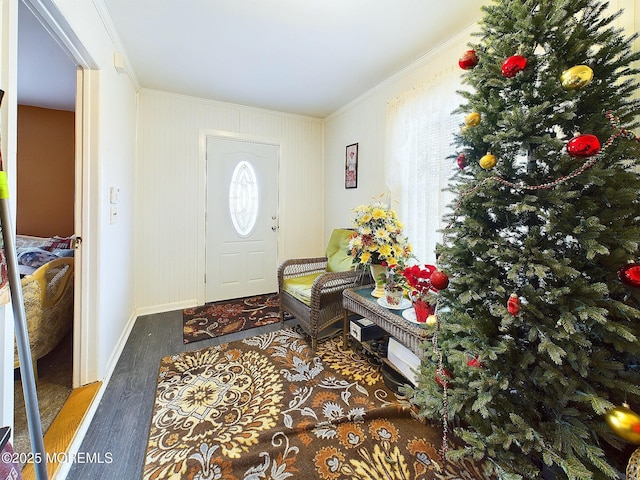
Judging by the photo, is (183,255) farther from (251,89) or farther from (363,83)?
(363,83)

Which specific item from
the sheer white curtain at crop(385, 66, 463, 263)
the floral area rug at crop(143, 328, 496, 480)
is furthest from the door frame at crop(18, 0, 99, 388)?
the sheer white curtain at crop(385, 66, 463, 263)

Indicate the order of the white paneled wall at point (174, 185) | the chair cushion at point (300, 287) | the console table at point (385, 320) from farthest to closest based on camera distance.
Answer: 1. the white paneled wall at point (174, 185)
2. the chair cushion at point (300, 287)
3. the console table at point (385, 320)

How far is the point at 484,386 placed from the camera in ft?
3.21

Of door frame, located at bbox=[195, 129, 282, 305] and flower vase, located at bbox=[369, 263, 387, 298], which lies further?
door frame, located at bbox=[195, 129, 282, 305]

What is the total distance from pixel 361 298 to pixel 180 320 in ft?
6.56

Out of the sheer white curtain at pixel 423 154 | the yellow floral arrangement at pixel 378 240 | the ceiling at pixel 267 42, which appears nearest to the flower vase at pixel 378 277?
the yellow floral arrangement at pixel 378 240

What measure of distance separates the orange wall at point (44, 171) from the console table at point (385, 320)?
354 centimetres

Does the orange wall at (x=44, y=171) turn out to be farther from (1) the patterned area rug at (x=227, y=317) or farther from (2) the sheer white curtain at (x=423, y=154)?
(2) the sheer white curtain at (x=423, y=154)

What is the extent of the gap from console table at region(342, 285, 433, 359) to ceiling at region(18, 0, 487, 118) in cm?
190

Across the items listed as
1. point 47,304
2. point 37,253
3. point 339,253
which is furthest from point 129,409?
point 339,253

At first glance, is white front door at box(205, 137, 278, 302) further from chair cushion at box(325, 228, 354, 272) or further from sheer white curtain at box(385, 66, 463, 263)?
sheer white curtain at box(385, 66, 463, 263)

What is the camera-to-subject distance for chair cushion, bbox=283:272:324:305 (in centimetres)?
227

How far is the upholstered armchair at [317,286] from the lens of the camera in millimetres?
2150

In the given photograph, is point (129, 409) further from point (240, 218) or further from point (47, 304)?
point (240, 218)
